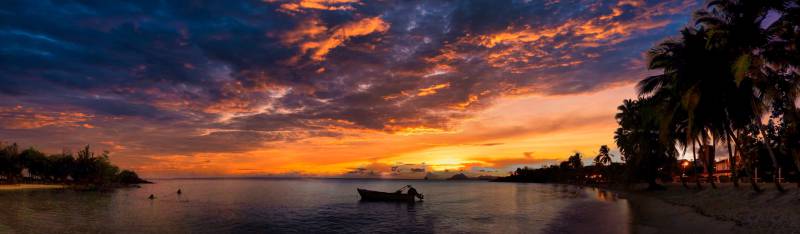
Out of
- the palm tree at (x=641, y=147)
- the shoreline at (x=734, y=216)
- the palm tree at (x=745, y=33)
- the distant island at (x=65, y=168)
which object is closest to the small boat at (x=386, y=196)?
the palm tree at (x=641, y=147)

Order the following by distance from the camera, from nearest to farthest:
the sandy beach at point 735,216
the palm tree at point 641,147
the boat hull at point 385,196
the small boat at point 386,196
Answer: the sandy beach at point 735,216
the palm tree at point 641,147
the small boat at point 386,196
the boat hull at point 385,196

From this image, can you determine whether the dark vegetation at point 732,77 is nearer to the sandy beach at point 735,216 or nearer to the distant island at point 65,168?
the sandy beach at point 735,216

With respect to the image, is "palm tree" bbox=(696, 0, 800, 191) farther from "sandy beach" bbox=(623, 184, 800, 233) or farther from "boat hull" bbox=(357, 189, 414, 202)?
"boat hull" bbox=(357, 189, 414, 202)

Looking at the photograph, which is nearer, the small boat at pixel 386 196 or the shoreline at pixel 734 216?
the shoreline at pixel 734 216

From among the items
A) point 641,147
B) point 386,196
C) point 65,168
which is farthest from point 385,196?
point 65,168

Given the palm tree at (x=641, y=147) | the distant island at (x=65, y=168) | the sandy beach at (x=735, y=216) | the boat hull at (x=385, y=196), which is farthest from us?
the distant island at (x=65, y=168)

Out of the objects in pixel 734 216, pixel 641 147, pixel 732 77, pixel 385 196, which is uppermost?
pixel 732 77

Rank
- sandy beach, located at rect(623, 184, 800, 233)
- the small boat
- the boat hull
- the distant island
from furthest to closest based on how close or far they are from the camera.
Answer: the distant island
the boat hull
the small boat
sandy beach, located at rect(623, 184, 800, 233)

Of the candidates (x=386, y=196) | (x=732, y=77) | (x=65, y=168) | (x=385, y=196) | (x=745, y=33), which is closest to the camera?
(x=745, y=33)

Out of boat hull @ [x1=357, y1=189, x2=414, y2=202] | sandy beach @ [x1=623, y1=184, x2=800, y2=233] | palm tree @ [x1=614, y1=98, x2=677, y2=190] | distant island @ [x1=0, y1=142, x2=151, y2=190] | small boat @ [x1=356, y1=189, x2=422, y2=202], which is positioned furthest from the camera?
distant island @ [x1=0, y1=142, x2=151, y2=190]

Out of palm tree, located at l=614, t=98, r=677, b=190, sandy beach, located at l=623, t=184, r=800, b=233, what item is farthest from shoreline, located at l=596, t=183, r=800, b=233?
palm tree, located at l=614, t=98, r=677, b=190

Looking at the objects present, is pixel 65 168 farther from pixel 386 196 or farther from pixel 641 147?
pixel 641 147

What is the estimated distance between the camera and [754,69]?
26750 mm

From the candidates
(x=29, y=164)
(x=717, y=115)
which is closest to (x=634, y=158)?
(x=717, y=115)
